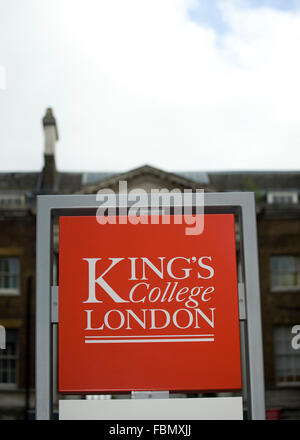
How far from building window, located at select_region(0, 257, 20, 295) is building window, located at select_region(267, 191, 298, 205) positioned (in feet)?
24.3

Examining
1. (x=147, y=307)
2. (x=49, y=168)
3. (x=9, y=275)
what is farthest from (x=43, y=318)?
(x=9, y=275)

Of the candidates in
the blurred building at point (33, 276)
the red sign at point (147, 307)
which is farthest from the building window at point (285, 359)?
the red sign at point (147, 307)

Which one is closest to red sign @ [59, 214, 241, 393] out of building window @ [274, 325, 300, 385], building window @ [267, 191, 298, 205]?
building window @ [274, 325, 300, 385]

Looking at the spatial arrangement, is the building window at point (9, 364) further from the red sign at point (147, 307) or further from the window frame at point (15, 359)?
the red sign at point (147, 307)

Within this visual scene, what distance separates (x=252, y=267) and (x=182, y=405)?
763mm

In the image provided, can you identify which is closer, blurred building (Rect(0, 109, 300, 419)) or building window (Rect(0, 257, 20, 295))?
blurred building (Rect(0, 109, 300, 419))

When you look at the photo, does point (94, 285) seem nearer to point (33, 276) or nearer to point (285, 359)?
point (285, 359)

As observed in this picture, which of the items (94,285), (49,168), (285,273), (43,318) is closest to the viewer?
(43,318)

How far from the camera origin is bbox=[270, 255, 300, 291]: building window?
52.1ft

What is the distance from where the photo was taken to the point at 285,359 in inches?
592

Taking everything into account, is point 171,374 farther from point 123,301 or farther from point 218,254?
point 218,254

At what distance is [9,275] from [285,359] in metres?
7.75

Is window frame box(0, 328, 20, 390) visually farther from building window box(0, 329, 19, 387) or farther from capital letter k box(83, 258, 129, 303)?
capital letter k box(83, 258, 129, 303)

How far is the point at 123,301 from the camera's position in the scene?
295 centimetres
